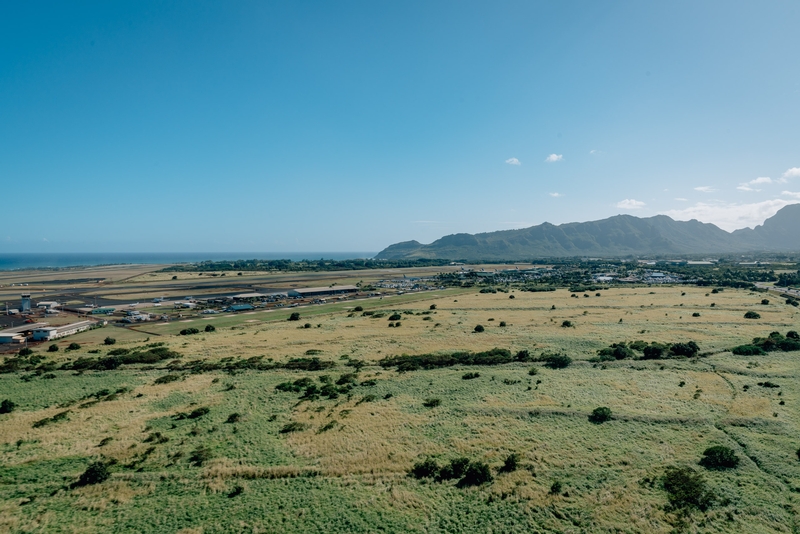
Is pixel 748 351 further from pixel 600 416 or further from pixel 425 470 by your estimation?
pixel 425 470

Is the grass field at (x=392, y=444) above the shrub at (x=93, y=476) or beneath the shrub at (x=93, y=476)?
beneath

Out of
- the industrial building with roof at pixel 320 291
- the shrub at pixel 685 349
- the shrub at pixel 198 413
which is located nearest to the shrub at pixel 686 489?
the shrub at pixel 685 349

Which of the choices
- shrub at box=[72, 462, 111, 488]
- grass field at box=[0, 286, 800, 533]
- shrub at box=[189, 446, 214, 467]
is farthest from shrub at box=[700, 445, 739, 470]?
shrub at box=[72, 462, 111, 488]

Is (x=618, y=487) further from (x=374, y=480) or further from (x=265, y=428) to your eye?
(x=265, y=428)

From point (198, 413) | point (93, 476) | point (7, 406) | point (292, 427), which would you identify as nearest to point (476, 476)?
point (292, 427)

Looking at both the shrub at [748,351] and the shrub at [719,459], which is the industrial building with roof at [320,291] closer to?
the shrub at [748,351]

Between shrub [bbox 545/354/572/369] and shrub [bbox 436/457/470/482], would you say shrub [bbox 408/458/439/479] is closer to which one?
shrub [bbox 436/457/470/482]

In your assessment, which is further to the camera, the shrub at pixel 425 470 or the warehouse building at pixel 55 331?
the warehouse building at pixel 55 331

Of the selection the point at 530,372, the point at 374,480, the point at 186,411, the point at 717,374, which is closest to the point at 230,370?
the point at 186,411
